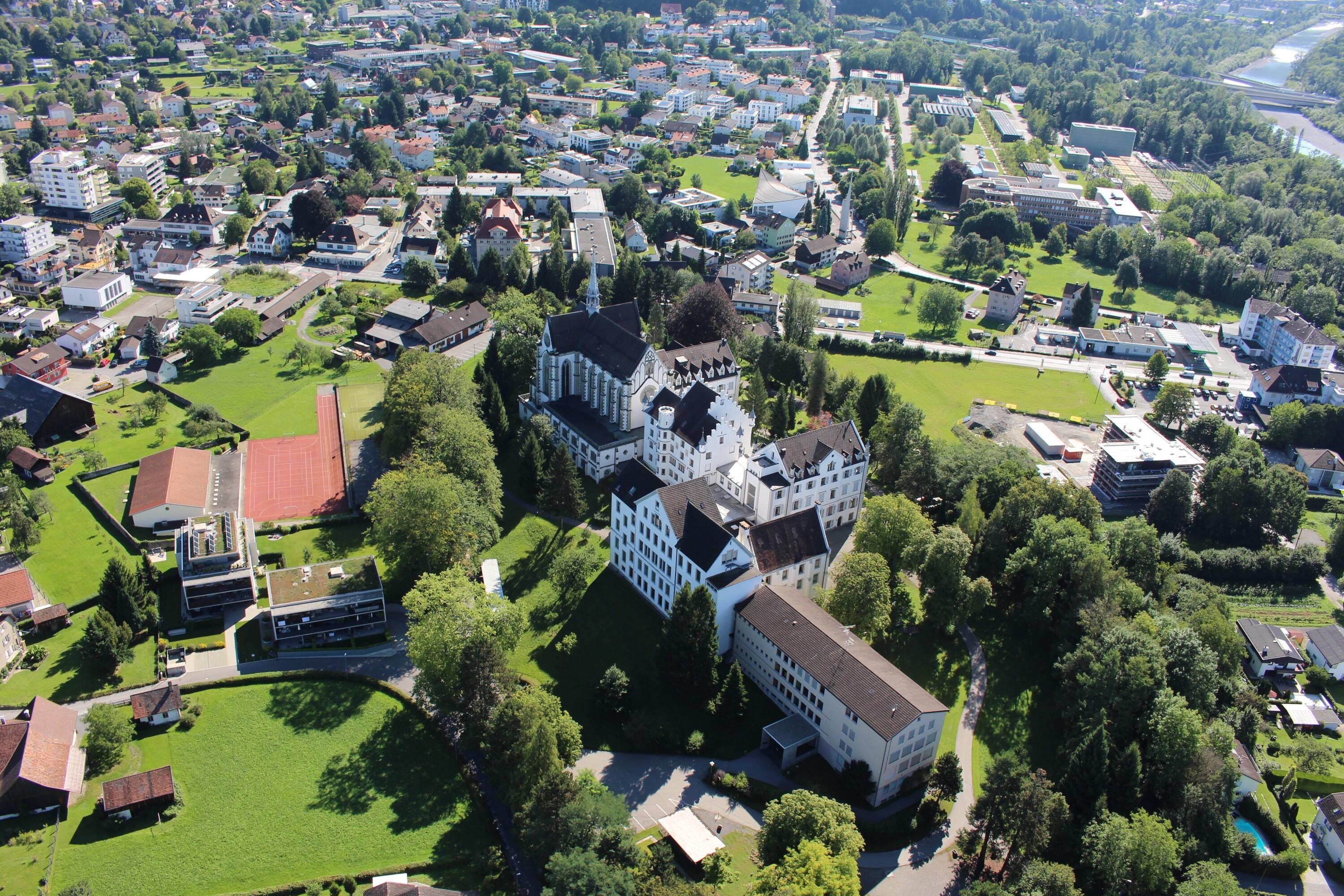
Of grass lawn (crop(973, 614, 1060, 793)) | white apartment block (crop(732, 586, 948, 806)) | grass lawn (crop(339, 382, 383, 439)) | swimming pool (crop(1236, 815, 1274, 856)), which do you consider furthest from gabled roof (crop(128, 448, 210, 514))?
swimming pool (crop(1236, 815, 1274, 856))

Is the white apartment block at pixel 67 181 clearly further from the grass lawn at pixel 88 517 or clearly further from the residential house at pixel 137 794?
the residential house at pixel 137 794

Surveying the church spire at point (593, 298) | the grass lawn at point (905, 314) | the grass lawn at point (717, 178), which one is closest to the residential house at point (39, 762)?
the church spire at point (593, 298)

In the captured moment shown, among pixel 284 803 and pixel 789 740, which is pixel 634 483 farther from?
pixel 284 803

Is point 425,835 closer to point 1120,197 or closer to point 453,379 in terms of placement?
point 453,379

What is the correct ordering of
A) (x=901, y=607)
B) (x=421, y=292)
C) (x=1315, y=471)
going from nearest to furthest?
(x=901, y=607) → (x=1315, y=471) → (x=421, y=292)

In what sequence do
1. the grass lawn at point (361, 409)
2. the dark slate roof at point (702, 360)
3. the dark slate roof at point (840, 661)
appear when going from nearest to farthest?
the dark slate roof at point (840, 661) < the dark slate roof at point (702, 360) < the grass lawn at point (361, 409)

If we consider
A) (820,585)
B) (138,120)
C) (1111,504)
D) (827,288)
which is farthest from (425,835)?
(138,120)

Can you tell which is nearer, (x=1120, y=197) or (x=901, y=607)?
(x=901, y=607)

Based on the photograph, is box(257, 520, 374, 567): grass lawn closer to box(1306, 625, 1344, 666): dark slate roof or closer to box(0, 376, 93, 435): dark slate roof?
box(0, 376, 93, 435): dark slate roof
